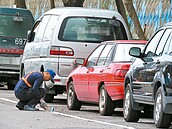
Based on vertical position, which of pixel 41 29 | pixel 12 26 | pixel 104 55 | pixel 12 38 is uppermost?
pixel 104 55

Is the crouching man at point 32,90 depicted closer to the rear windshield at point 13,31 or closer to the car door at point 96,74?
the car door at point 96,74

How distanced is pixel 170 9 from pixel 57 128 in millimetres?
17791

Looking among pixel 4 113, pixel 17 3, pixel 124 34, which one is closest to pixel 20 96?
pixel 4 113

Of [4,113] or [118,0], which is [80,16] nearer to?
[4,113]

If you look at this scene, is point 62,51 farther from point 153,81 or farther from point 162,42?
point 153,81

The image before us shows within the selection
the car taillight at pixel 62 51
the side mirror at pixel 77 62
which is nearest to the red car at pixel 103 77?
the side mirror at pixel 77 62

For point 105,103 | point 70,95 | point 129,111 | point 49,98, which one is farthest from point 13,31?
point 129,111

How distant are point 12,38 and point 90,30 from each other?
7.29 metres

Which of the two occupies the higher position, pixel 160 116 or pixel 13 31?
pixel 160 116

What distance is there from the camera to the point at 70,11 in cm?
1962

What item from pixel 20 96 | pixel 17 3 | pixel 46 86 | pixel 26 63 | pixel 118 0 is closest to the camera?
pixel 20 96

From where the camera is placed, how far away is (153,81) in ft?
43.8

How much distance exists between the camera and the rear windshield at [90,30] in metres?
19.4

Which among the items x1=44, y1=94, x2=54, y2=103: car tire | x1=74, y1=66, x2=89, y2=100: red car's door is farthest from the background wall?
x1=74, y1=66, x2=89, y2=100: red car's door
